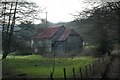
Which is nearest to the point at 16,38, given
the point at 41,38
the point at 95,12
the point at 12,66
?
the point at 41,38

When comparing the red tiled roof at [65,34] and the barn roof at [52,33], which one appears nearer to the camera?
the barn roof at [52,33]

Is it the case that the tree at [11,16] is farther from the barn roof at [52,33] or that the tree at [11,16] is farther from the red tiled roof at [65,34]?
the red tiled roof at [65,34]

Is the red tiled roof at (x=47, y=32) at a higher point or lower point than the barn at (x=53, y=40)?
higher

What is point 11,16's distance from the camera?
35.2 ft

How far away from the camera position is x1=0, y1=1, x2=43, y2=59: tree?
10359 mm

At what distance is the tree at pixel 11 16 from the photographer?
1036 centimetres

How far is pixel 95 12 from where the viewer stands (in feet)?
39.3

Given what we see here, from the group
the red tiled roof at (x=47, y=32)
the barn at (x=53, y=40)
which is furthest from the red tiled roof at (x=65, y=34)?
the red tiled roof at (x=47, y=32)

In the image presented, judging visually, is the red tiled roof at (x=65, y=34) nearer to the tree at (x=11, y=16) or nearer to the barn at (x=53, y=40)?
the barn at (x=53, y=40)

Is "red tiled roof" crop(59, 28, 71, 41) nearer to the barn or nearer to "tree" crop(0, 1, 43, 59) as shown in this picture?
the barn

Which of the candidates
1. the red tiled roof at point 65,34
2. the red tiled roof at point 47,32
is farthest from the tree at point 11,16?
the red tiled roof at point 65,34

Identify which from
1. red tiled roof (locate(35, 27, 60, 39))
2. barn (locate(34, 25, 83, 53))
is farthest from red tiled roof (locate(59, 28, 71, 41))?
red tiled roof (locate(35, 27, 60, 39))

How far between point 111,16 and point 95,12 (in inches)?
27.6

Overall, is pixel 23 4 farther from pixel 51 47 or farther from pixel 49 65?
pixel 49 65
